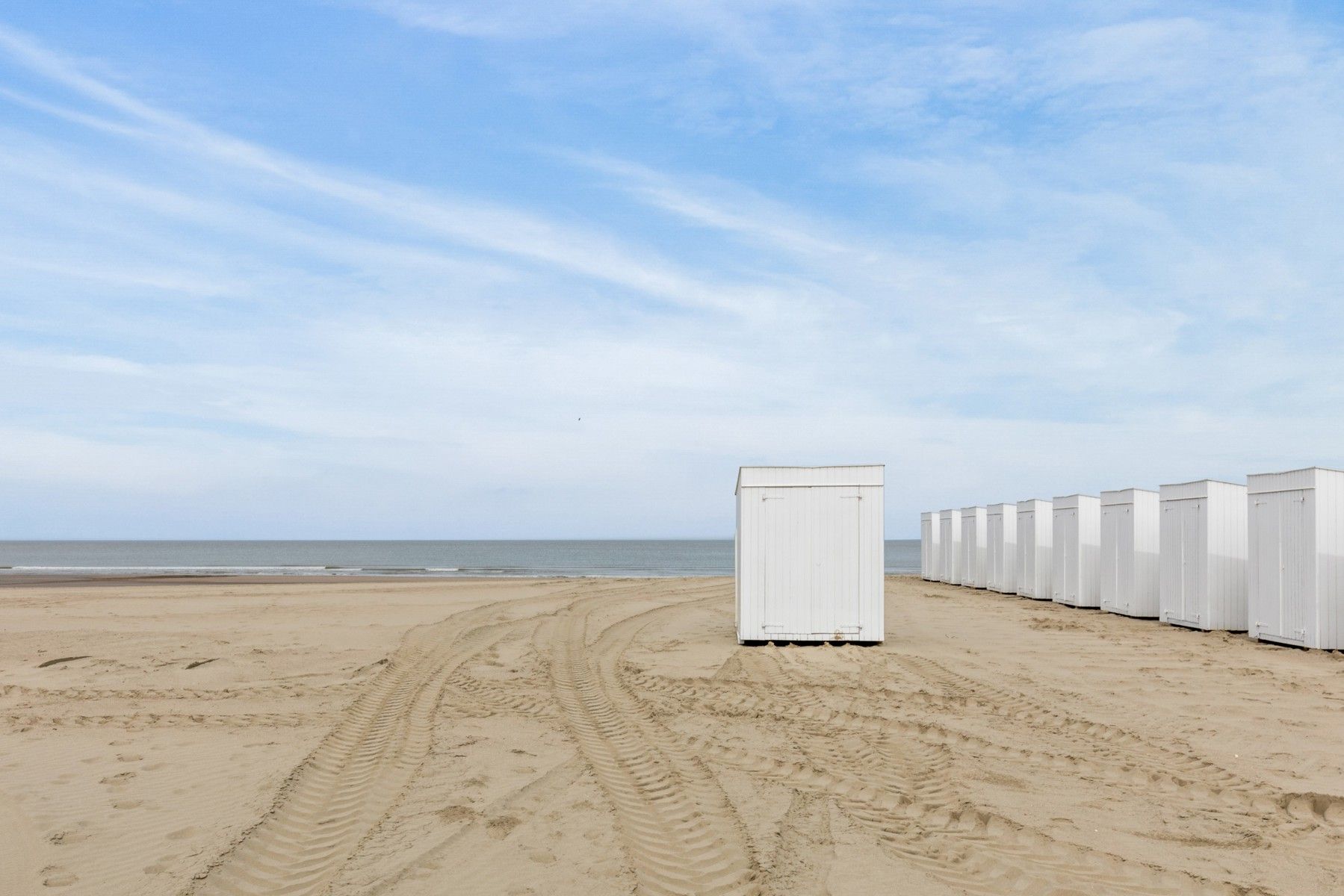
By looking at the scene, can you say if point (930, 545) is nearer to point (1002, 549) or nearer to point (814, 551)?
point (1002, 549)

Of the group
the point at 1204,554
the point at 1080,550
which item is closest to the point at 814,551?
the point at 1204,554

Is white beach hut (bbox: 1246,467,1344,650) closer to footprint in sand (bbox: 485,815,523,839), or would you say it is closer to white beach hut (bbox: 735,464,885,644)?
white beach hut (bbox: 735,464,885,644)

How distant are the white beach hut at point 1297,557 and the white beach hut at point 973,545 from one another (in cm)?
1367

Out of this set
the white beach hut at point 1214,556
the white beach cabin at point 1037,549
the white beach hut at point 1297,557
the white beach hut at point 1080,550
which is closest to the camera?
the white beach hut at point 1297,557

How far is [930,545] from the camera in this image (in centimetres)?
3531

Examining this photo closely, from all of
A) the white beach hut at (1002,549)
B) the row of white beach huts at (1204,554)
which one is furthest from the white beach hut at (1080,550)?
the white beach hut at (1002,549)

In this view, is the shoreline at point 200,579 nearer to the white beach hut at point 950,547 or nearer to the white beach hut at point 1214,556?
the white beach hut at point 950,547

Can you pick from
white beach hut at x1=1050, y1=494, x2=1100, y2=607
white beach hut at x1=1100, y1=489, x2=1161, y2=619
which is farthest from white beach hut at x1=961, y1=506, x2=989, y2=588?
white beach hut at x1=1100, y1=489, x2=1161, y2=619

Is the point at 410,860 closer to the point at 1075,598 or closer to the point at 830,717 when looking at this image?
the point at 830,717

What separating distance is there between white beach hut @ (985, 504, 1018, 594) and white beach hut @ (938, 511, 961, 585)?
8.55 feet

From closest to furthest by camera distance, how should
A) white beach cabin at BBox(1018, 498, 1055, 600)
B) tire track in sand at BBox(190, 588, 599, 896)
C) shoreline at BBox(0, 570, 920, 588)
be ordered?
tire track in sand at BBox(190, 588, 599, 896), white beach cabin at BBox(1018, 498, 1055, 600), shoreline at BBox(0, 570, 920, 588)

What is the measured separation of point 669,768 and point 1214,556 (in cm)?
1352

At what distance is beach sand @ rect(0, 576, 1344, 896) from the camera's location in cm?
502

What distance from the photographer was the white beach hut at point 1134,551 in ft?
62.8
